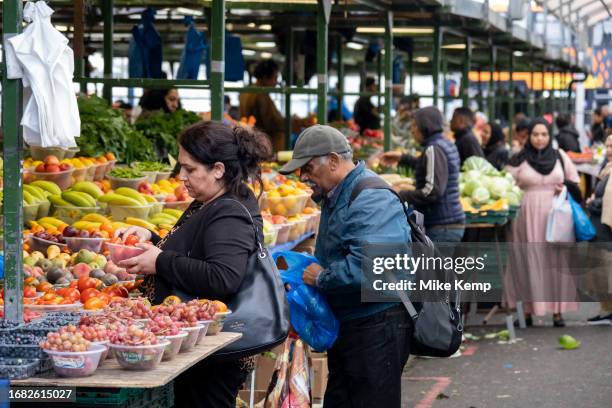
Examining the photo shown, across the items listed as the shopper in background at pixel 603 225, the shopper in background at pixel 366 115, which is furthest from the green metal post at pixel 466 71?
the shopper in background at pixel 603 225

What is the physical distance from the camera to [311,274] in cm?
558

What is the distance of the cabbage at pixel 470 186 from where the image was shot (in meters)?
11.8

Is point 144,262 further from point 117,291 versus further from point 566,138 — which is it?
point 566,138

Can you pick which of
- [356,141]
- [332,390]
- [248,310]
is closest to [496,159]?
[356,141]

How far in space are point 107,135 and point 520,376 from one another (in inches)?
148

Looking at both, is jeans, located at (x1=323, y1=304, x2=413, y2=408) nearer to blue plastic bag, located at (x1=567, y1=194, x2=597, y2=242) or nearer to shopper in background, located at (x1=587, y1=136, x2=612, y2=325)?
shopper in background, located at (x1=587, y1=136, x2=612, y2=325)

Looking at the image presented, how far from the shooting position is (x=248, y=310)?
4.46m

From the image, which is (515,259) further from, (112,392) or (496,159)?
(112,392)

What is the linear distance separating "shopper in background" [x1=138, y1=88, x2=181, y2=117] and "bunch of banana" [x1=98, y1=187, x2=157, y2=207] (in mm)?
4601

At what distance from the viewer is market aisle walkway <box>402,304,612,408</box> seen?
28.0 ft

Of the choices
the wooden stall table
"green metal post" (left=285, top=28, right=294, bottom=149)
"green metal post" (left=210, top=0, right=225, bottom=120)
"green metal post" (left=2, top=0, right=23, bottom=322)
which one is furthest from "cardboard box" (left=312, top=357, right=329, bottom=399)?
"green metal post" (left=285, top=28, right=294, bottom=149)

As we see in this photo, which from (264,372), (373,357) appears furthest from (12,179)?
(264,372)

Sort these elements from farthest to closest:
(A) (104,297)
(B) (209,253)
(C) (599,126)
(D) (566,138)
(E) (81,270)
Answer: (C) (599,126)
(D) (566,138)
(E) (81,270)
(A) (104,297)
(B) (209,253)

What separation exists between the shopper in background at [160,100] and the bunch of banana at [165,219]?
4614 millimetres
